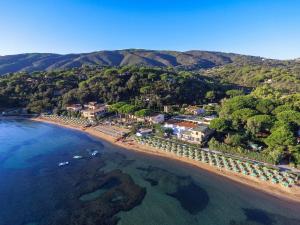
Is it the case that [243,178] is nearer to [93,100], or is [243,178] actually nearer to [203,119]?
[203,119]

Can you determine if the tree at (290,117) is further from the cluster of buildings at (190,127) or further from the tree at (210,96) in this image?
the tree at (210,96)

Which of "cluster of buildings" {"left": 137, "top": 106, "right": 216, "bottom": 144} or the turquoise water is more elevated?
"cluster of buildings" {"left": 137, "top": 106, "right": 216, "bottom": 144}

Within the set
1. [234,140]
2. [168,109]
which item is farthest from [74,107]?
[234,140]

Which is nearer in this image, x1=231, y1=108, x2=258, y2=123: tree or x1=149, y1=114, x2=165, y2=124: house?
x1=231, y1=108, x2=258, y2=123: tree

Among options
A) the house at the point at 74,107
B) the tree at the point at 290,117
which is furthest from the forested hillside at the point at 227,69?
the house at the point at 74,107

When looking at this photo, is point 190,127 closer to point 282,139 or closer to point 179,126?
point 179,126

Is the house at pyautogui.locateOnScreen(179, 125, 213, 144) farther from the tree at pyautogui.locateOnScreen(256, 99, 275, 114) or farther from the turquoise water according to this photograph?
the tree at pyautogui.locateOnScreen(256, 99, 275, 114)

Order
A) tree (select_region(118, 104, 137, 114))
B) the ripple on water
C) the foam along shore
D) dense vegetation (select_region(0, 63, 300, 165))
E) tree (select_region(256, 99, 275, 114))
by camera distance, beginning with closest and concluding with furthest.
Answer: the ripple on water
the foam along shore
dense vegetation (select_region(0, 63, 300, 165))
tree (select_region(256, 99, 275, 114))
tree (select_region(118, 104, 137, 114))

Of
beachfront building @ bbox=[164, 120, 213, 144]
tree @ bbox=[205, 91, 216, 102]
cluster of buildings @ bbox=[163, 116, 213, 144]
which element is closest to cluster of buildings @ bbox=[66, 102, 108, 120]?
cluster of buildings @ bbox=[163, 116, 213, 144]
